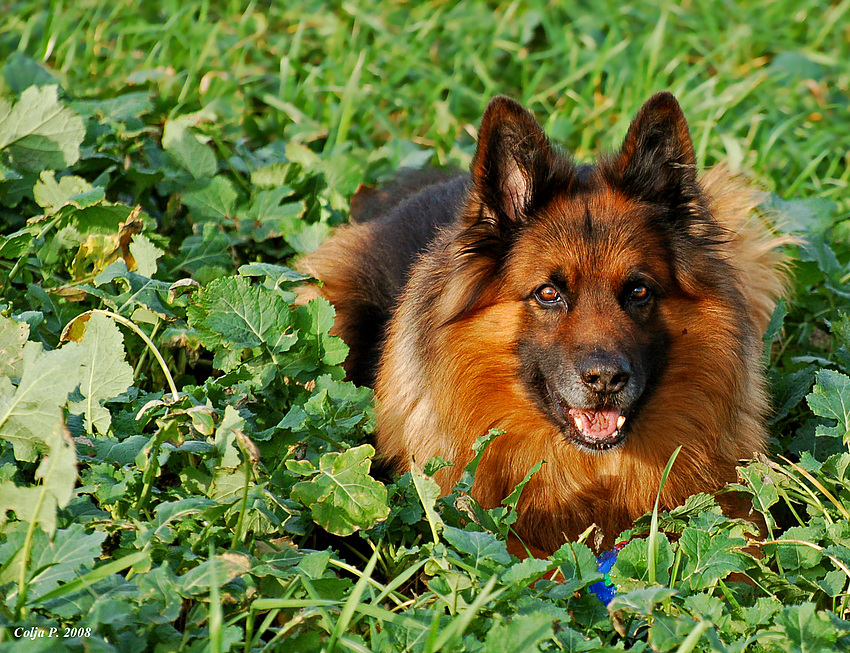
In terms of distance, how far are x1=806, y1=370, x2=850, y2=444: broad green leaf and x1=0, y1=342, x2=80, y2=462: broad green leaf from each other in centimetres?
252

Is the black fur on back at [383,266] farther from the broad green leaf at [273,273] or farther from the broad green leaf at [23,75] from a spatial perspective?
the broad green leaf at [23,75]

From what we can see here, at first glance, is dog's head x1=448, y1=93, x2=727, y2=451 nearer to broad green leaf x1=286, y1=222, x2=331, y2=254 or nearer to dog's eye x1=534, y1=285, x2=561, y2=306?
dog's eye x1=534, y1=285, x2=561, y2=306

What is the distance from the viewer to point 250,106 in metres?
6.54

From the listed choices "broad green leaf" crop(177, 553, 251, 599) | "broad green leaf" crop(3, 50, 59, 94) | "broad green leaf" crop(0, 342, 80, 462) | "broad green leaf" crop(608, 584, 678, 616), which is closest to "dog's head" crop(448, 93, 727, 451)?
"broad green leaf" crop(608, 584, 678, 616)

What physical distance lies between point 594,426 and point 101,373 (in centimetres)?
180

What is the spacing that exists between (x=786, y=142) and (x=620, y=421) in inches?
159

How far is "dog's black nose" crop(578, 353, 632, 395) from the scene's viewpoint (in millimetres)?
3229

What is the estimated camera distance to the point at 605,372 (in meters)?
3.23

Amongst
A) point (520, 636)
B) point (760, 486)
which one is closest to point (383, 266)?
point (760, 486)

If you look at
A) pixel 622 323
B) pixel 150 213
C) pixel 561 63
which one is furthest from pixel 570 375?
pixel 561 63

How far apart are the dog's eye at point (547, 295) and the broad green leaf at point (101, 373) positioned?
1.51m

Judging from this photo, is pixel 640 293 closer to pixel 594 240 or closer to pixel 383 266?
pixel 594 240

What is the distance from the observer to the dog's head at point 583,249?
344cm

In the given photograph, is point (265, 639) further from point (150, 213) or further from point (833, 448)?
point (150, 213)
